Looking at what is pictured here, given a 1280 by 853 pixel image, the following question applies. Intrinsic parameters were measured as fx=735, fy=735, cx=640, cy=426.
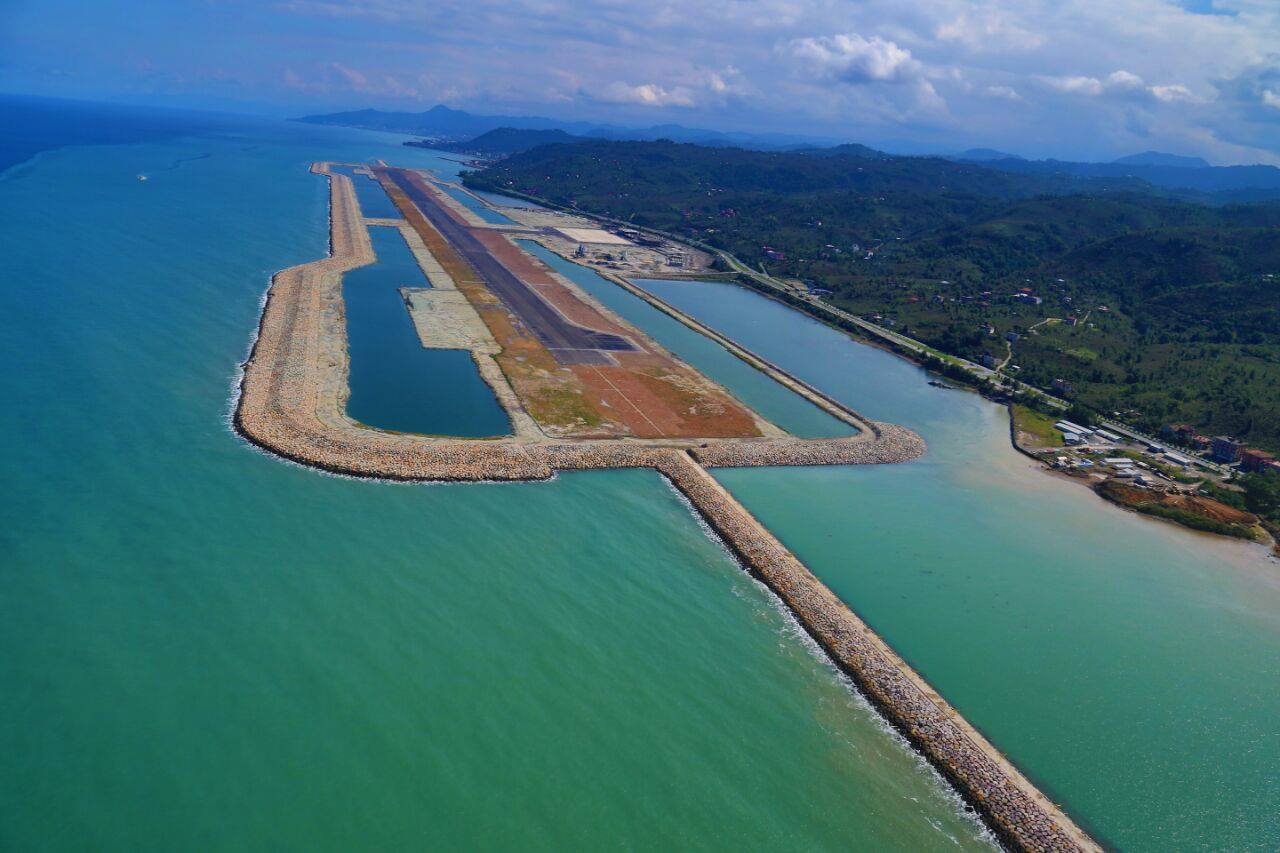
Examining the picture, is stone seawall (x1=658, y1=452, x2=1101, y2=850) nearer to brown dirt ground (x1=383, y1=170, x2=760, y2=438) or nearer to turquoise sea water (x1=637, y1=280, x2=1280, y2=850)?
turquoise sea water (x1=637, y1=280, x2=1280, y2=850)

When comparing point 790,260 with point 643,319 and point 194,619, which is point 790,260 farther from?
Answer: point 194,619

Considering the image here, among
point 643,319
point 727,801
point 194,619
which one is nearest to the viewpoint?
point 727,801

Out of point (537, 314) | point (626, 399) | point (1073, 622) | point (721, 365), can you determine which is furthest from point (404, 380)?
point (1073, 622)

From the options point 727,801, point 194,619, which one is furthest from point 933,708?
point 194,619

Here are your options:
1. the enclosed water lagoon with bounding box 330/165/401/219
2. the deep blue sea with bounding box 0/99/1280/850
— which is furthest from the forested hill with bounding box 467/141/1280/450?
the deep blue sea with bounding box 0/99/1280/850

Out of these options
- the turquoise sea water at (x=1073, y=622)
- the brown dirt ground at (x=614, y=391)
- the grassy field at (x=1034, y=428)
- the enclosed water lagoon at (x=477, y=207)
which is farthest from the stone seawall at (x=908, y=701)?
the enclosed water lagoon at (x=477, y=207)

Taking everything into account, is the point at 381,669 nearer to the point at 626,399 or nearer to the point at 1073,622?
the point at 1073,622
